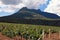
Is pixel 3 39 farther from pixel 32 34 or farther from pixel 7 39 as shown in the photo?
pixel 32 34

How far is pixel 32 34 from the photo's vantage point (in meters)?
30.6

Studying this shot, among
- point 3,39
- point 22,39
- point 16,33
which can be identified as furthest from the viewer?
point 16,33

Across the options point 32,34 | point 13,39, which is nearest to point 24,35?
point 32,34

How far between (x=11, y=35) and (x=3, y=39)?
10.4 feet

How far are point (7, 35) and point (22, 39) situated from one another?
2.31 m

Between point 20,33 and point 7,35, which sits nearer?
point 7,35

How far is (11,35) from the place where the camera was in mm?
29906

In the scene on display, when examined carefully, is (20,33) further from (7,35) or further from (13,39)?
(13,39)

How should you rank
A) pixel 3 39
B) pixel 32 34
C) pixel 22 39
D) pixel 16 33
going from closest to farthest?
pixel 3 39, pixel 22 39, pixel 32 34, pixel 16 33

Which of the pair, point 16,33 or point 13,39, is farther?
point 16,33

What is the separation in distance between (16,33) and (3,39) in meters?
5.97

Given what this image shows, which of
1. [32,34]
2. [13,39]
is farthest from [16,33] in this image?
[13,39]

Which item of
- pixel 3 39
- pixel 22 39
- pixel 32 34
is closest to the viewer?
pixel 3 39

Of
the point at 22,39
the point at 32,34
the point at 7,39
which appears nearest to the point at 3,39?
the point at 7,39
